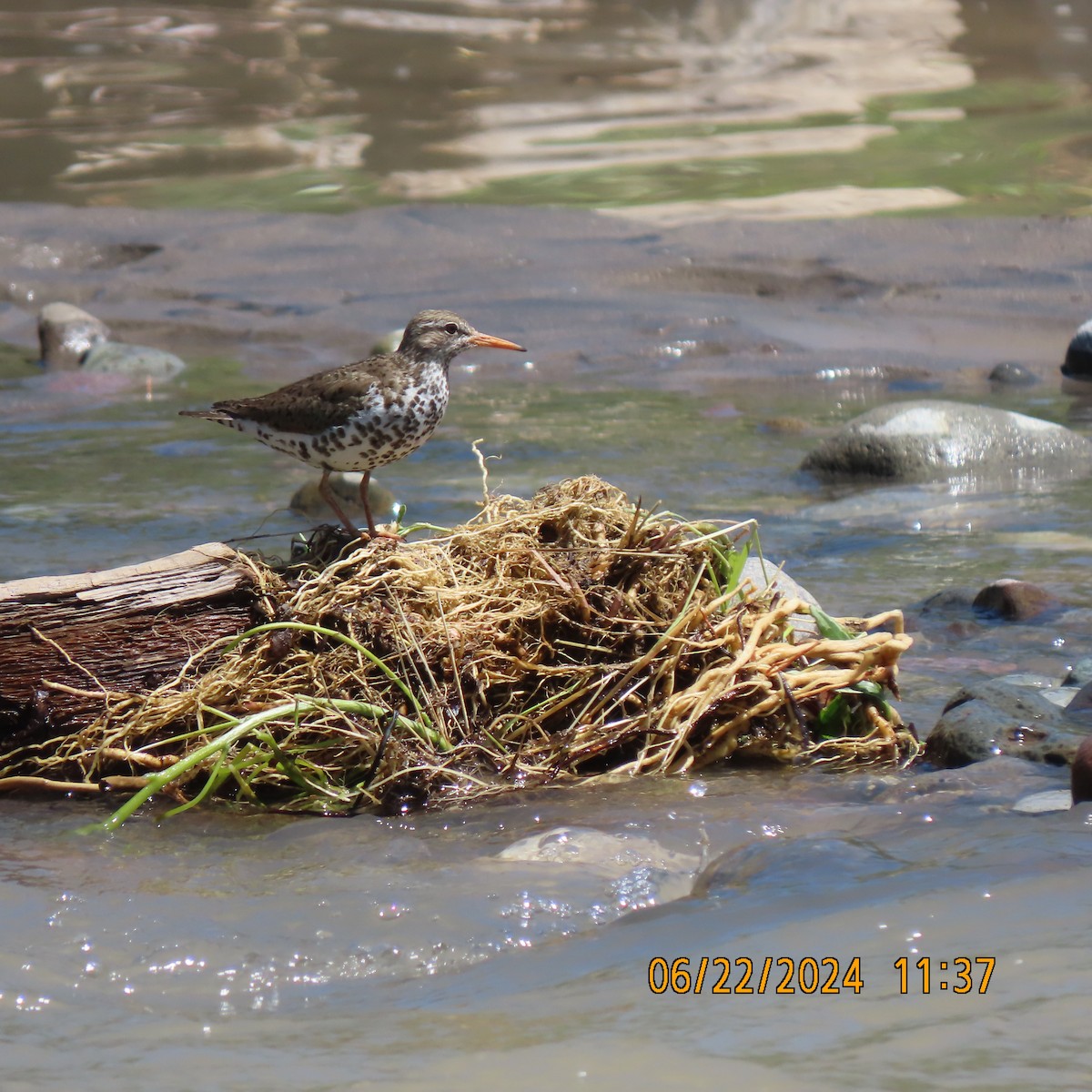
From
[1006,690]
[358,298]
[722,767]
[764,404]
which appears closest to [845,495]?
[764,404]

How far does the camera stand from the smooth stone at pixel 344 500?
334 inches

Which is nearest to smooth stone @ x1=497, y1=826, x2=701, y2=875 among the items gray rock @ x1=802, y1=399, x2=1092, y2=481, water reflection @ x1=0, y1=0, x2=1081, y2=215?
gray rock @ x1=802, y1=399, x2=1092, y2=481

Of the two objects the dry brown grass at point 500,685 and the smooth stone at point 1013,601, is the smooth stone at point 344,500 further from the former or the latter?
the dry brown grass at point 500,685

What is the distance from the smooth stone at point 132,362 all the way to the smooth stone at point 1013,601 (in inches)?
326

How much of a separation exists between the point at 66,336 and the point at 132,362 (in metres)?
0.92

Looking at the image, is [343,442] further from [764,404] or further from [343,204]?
[343,204]

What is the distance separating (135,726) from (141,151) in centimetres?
1619

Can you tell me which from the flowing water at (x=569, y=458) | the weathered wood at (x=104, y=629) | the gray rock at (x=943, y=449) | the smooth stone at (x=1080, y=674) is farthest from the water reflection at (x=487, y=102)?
the weathered wood at (x=104, y=629)

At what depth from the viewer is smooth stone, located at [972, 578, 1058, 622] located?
251 inches

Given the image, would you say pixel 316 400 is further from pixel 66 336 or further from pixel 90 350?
pixel 66 336

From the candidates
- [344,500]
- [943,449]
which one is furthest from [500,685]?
[943,449]

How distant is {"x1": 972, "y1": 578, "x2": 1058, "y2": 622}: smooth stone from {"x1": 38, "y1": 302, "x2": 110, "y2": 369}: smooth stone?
915 cm

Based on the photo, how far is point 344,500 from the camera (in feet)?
28.1

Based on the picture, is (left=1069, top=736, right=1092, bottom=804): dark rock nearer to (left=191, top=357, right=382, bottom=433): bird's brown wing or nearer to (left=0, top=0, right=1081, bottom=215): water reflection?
(left=191, top=357, right=382, bottom=433): bird's brown wing
